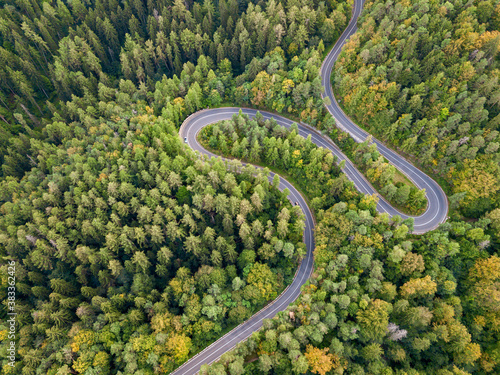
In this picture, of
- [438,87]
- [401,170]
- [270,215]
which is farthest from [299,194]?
[438,87]

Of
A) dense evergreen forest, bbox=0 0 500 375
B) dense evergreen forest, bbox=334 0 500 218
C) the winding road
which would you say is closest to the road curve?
the winding road

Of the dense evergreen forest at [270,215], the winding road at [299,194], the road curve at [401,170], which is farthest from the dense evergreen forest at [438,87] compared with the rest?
the winding road at [299,194]

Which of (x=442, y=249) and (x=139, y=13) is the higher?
(x=139, y=13)

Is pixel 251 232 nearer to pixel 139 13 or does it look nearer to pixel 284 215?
pixel 284 215

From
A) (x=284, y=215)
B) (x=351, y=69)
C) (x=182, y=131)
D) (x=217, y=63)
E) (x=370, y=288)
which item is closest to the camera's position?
(x=370, y=288)

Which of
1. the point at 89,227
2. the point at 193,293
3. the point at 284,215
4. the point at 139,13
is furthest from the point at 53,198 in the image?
the point at 139,13

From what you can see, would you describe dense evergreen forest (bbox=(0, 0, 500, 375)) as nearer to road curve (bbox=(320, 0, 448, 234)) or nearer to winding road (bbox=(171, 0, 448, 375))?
winding road (bbox=(171, 0, 448, 375))

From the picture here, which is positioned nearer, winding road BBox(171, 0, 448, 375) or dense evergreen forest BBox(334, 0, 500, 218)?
Result: winding road BBox(171, 0, 448, 375)
